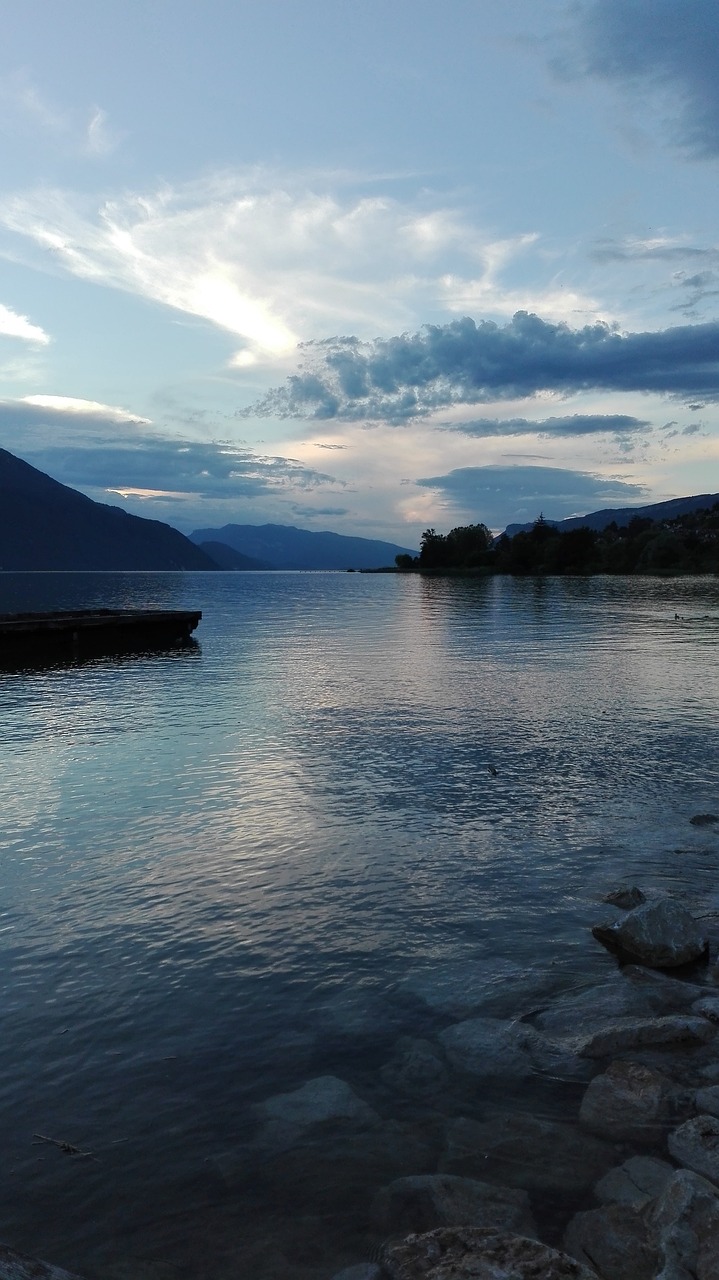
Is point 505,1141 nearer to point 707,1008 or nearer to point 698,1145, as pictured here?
point 698,1145

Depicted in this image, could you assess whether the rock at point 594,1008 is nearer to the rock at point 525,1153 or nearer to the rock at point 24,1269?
the rock at point 525,1153

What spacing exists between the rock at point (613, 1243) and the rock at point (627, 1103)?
1055 millimetres

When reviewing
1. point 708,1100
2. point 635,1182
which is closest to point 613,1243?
point 635,1182

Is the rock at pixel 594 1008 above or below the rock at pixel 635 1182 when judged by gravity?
below

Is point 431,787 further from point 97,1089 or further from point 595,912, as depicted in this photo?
point 97,1089

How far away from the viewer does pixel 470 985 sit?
998cm

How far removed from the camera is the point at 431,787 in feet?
62.2

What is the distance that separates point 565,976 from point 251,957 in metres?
4.18

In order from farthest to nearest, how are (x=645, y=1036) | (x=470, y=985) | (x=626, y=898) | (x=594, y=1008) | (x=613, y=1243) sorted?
(x=626, y=898) → (x=470, y=985) → (x=594, y=1008) → (x=645, y=1036) → (x=613, y=1243)

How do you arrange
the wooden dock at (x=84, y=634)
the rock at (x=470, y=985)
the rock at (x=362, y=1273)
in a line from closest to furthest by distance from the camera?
the rock at (x=362, y=1273)
the rock at (x=470, y=985)
the wooden dock at (x=84, y=634)

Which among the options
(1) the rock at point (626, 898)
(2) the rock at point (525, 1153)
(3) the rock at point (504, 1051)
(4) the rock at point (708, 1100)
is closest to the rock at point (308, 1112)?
(2) the rock at point (525, 1153)

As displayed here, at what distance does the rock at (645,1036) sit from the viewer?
860 centimetres

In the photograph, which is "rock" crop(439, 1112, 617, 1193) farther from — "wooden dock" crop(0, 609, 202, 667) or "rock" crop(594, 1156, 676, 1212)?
"wooden dock" crop(0, 609, 202, 667)

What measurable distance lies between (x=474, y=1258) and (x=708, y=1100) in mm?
3320
